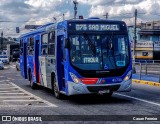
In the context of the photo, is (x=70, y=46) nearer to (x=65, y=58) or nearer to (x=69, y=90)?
(x=65, y=58)

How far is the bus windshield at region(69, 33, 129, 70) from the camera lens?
1414 cm

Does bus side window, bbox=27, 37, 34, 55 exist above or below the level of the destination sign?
below

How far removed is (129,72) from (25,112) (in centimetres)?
431

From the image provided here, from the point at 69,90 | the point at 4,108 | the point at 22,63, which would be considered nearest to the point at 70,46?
the point at 69,90

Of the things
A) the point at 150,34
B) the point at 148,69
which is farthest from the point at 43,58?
the point at 150,34

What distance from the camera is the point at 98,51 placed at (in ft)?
47.0

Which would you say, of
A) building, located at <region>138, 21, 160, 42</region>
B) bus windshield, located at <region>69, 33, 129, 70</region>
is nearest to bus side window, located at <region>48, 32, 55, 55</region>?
bus windshield, located at <region>69, 33, 129, 70</region>

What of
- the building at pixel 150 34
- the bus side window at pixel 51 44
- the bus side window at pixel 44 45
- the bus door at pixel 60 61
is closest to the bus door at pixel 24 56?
the bus side window at pixel 44 45

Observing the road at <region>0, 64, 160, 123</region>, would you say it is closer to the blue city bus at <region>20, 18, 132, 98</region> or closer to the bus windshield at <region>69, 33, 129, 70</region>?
the blue city bus at <region>20, 18, 132, 98</region>

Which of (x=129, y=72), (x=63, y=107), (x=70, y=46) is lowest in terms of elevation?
(x=63, y=107)

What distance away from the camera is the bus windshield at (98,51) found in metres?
14.1

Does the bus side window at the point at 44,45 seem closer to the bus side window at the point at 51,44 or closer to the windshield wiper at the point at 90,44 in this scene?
the bus side window at the point at 51,44

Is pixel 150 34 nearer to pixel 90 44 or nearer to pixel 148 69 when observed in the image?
pixel 148 69

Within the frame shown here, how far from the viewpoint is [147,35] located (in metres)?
99.9
